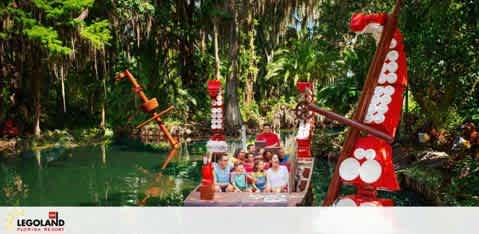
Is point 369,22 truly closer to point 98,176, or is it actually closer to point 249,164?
point 249,164

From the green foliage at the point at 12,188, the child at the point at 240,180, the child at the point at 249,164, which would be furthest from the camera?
the green foliage at the point at 12,188

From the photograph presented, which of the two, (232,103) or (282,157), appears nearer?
(282,157)

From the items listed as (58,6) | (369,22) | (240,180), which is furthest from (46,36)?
(369,22)

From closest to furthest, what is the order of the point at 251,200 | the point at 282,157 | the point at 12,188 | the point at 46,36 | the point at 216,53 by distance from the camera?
the point at 251,200, the point at 282,157, the point at 12,188, the point at 46,36, the point at 216,53

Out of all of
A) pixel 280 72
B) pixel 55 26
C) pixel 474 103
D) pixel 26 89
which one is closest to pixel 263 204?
pixel 474 103

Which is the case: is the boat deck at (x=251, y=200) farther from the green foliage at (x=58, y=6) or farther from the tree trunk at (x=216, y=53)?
the green foliage at (x=58, y=6)

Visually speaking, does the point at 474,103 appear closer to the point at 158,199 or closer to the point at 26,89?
the point at 158,199

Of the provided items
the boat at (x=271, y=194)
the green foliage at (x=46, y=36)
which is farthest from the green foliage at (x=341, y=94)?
the green foliage at (x=46, y=36)

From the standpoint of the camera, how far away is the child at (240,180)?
16.1 ft

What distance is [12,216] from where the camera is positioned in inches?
157

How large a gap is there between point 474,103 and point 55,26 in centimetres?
729

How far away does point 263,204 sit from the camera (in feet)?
14.4

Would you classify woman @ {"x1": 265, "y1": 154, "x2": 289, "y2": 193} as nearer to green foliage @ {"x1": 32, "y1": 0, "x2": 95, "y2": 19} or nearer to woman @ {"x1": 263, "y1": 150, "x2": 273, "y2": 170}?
woman @ {"x1": 263, "y1": 150, "x2": 273, "y2": 170}

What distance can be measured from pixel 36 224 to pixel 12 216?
0.19m
